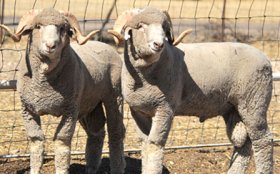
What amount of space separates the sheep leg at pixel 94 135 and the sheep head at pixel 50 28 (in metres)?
1.14

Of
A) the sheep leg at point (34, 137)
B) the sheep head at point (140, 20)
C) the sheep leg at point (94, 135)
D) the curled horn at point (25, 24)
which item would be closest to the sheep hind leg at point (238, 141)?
the sheep head at point (140, 20)

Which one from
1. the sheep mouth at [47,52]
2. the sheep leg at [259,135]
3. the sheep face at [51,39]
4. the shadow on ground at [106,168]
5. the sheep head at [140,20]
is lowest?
the shadow on ground at [106,168]

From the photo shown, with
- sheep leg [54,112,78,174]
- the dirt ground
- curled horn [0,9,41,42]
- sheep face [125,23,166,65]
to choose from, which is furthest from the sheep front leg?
the dirt ground

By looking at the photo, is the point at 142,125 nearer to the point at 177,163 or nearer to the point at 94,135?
the point at 94,135

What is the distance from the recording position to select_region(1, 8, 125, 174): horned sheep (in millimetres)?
4633

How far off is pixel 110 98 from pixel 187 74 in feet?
2.74

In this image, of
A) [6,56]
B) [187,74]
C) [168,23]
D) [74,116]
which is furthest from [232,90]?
[6,56]

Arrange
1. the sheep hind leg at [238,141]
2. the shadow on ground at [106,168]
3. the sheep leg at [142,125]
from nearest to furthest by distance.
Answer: the sheep leg at [142,125], the sheep hind leg at [238,141], the shadow on ground at [106,168]

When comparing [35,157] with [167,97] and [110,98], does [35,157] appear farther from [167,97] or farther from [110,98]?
[167,97]

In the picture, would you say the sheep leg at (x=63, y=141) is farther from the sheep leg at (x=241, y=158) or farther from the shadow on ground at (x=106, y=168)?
the sheep leg at (x=241, y=158)

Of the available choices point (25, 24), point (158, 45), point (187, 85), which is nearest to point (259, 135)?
point (187, 85)

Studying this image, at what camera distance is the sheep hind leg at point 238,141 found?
5.36 m

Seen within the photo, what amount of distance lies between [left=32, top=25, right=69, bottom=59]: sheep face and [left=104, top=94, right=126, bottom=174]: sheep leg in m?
0.99

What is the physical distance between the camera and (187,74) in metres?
5.00
